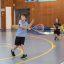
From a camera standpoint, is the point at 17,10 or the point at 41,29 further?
the point at 17,10

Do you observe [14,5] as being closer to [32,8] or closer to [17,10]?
[17,10]

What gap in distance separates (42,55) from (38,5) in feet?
54.6

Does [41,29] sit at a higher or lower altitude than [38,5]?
lower

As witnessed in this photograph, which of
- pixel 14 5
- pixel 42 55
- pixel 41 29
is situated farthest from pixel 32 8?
pixel 42 55

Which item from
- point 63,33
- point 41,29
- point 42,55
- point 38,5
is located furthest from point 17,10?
point 42,55

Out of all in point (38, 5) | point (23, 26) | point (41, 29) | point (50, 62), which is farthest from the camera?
point (38, 5)

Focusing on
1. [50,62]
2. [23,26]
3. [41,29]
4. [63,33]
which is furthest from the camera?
[41,29]

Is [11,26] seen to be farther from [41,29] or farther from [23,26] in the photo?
[23,26]

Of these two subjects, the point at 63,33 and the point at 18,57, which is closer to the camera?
the point at 18,57

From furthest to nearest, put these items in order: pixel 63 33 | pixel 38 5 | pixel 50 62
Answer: pixel 38 5 < pixel 63 33 < pixel 50 62

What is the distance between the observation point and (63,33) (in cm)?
1878

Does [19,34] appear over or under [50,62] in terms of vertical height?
over

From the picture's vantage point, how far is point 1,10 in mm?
25641

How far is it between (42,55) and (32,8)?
1669 centimetres
